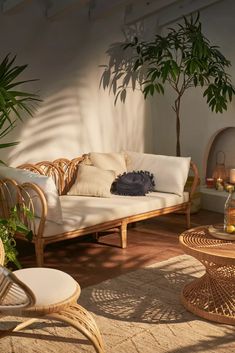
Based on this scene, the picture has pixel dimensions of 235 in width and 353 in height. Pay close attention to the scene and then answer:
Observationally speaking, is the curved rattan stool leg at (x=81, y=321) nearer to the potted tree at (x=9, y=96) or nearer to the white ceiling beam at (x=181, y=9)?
the potted tree at (x=9, y=96)

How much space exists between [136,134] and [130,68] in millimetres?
838

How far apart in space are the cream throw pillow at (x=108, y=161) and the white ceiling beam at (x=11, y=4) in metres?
1.72

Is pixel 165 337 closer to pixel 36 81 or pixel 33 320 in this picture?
pixel 33 320

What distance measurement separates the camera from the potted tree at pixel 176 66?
18.4 ft

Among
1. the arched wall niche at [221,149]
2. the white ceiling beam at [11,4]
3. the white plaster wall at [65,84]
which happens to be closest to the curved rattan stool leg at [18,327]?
the white plaster wall at [65,84]

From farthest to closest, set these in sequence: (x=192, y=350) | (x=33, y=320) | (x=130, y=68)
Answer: (x=130, y=68) → (x=33, y=320) → (x=192, y=350)

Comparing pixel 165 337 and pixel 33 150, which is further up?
pixel 33 150

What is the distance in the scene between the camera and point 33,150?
5234mm

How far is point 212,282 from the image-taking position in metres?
3.47

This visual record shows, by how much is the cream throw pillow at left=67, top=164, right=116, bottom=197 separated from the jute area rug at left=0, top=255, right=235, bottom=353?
1276mm

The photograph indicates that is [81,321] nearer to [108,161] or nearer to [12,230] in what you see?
[12,230]

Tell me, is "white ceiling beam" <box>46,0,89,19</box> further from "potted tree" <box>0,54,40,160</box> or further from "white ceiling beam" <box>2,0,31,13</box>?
"potted tree" <box>0,54,40,160</box>

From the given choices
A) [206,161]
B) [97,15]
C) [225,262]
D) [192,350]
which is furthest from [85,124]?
[192,350]

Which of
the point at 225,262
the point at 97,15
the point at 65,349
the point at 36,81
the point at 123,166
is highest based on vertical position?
the point at 97,15
